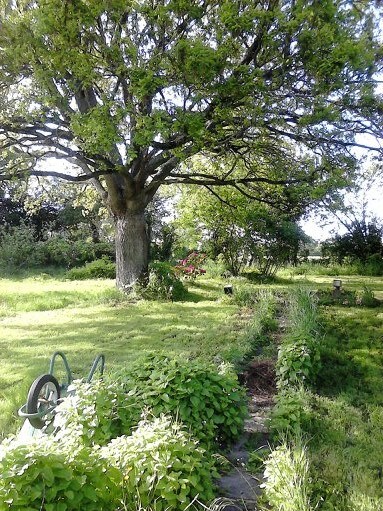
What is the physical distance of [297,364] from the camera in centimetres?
453

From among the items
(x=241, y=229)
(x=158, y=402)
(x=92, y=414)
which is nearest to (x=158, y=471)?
(x=92, y=414)

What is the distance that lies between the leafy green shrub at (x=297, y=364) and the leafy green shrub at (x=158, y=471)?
2249 mm

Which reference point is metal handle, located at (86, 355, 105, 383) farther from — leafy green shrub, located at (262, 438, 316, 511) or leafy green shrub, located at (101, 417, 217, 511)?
leafy green shrub, located at (262, 438, 316, 511)

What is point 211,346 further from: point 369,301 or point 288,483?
point 369,301

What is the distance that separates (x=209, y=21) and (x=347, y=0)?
2.60m

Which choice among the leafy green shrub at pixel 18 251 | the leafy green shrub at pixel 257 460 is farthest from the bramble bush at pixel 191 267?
the leafy green shrub at pixel 257 460

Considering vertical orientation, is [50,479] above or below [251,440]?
above

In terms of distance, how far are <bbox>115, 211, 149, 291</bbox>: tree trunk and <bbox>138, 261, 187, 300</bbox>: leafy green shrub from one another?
49 centimetres

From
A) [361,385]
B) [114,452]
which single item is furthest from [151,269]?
[114,452]

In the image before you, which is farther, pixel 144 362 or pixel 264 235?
pixel 264 235

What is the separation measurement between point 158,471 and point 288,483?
80 cm

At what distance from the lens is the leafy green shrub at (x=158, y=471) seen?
7.24 feet

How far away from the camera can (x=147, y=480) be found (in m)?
2.21

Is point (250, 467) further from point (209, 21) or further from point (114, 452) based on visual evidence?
point (209, 21)
